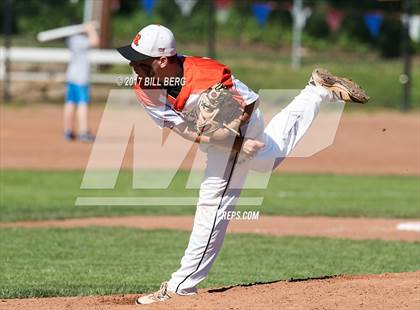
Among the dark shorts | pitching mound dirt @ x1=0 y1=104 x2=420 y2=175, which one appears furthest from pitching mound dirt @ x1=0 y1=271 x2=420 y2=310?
the dark shorts

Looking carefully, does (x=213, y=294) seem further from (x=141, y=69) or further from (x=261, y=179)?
(x=261, y=179)

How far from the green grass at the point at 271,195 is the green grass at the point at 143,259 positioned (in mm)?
2204

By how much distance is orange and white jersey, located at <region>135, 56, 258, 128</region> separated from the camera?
25.1 feet

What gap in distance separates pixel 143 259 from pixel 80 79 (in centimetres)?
1107

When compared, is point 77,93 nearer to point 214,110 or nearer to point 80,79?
point 80,79

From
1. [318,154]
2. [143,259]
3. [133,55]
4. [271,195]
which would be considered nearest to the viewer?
[133,55]

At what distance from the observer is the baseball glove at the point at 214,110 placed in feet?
24.8

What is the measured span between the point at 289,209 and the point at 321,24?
2700 cm

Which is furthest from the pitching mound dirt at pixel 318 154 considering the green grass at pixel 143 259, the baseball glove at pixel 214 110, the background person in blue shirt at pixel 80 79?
the baseball glove at pixel 214 110

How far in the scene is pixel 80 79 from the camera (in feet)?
71.4

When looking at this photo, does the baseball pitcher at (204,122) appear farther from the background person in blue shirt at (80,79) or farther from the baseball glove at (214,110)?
the background person in blue shirt at (80,79)

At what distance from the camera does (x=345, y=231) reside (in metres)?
13.5

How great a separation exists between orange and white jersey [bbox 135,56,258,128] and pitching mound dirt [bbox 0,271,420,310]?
1.40m

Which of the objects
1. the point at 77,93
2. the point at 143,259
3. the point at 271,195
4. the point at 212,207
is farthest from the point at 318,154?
the point at 212,207
